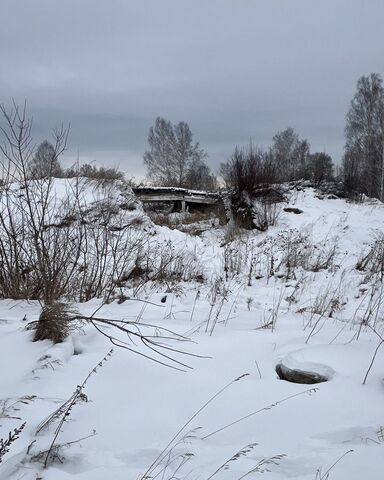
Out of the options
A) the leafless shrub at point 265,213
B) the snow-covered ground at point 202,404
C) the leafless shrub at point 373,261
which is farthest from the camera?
the leafless shrub at point 265,213

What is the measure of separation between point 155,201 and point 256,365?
15.2 m

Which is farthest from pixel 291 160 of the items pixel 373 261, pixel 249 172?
pixel 373 261

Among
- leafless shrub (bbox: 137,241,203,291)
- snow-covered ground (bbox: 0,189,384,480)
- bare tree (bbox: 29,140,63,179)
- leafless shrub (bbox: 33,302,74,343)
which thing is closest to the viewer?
snow-covered ground (bbox: 0,189,384,480)

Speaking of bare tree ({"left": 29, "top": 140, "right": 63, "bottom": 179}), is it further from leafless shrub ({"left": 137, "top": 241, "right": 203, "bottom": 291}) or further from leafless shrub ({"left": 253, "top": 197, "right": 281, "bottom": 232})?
leafless shrub ({"left": 253, "top": 197, "right": 281, "bottom": 232})

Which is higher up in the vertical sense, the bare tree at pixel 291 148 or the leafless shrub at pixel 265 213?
the bare tree at pixel 291 148

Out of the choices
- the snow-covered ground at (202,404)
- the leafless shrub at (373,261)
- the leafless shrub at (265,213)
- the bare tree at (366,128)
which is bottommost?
the snow-covered ground at (202,404)

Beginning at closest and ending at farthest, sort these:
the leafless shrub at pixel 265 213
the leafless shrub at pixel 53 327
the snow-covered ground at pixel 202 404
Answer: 1. the snow-covered ground at pixel 202 404
2. the leafless shrub at pixel 53 327
3. the leafless shrub at pixel 265 213

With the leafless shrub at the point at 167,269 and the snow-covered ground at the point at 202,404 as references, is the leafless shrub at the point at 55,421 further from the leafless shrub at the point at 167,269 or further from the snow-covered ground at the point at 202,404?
the leafless shrub at the point at 167,269

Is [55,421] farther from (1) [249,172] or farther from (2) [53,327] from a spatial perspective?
(1) [249,172]

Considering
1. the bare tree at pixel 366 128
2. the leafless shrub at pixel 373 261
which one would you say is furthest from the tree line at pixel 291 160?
the leafless shrub at pixel 373 261

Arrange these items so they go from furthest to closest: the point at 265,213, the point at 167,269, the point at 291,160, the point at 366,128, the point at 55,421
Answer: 1. the point at 291,160
2. the point at 366,128
3. the point at 265,213
4. the point at 167,269
5. the point at 55,421

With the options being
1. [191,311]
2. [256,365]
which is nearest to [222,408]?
[256,365]

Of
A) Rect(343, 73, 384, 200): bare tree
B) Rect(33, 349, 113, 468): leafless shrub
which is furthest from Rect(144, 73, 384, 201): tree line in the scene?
Rect(33, 349, 113, 468): leafless shrub

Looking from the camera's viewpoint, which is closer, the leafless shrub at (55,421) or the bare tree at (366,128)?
the leafless shrub at (55,421)
